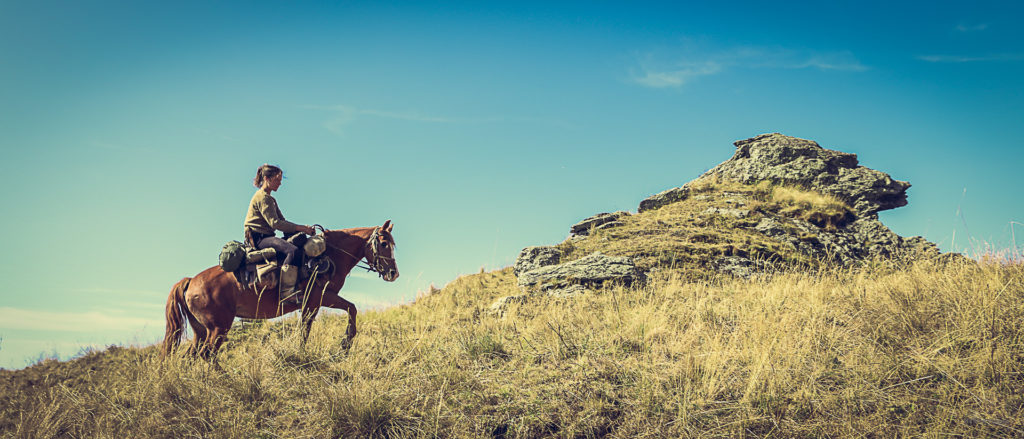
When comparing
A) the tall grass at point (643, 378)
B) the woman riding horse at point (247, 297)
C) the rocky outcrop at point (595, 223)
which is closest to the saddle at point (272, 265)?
the woman riding horse at point (247, 297)

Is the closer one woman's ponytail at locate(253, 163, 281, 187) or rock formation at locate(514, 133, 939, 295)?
woman's ponytail at locate(253, 163, 281, 187)

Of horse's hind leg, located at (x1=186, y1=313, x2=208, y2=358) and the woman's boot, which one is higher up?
the woman's boot

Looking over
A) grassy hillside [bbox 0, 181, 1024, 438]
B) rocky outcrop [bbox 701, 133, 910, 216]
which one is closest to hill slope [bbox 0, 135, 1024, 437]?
grassy hillside [bbox 0, 181, 1024, 438]

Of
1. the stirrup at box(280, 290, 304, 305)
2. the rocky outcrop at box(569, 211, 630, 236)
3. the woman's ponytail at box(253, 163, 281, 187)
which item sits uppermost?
the rocky outcrop at box(569, 211, 630, 236)

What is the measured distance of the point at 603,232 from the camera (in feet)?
44.8

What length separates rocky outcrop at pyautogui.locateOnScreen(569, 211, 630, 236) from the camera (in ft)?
46.5

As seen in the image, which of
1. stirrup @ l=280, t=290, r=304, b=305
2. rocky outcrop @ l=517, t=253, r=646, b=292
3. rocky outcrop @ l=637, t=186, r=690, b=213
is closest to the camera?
stirrup @ l=280, t=290, r=304, b=305

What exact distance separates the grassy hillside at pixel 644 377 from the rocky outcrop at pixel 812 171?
21.8 feet

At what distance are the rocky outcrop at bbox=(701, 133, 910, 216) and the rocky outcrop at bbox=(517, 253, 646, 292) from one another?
8086mm

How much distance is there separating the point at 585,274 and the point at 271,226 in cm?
613

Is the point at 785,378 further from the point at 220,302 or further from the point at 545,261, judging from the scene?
the point at 220,302

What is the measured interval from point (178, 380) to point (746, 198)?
14.5m

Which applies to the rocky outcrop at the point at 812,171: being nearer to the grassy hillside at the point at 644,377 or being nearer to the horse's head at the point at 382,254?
the grassy hillside at the point at 644,377

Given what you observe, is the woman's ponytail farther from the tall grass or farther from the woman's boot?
the tall grass
